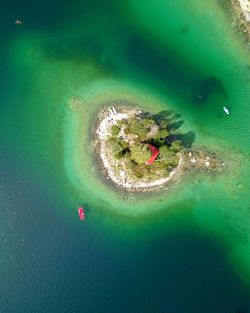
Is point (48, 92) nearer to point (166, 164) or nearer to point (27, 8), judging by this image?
point (27, 8)

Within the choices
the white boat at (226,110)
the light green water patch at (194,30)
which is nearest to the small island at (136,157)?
the white boat at (226,110)

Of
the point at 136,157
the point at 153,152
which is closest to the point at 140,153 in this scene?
the point at 136,157

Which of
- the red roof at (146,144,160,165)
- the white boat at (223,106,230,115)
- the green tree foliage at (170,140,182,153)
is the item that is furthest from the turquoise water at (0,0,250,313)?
the red roof at (146,144,160,165)

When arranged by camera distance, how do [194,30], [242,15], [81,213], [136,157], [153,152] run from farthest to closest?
1. [242,15]
2. [194,30]
3. [81,213]
4. [136,157]
5. [153,152]

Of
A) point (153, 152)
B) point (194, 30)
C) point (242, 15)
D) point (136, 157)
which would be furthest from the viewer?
point (242, 15)

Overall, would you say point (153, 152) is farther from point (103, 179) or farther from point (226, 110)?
point (226, 110)

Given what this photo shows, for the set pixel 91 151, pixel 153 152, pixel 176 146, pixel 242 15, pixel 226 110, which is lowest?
pixel 91 151

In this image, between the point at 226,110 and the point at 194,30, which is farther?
the point at 194,30
